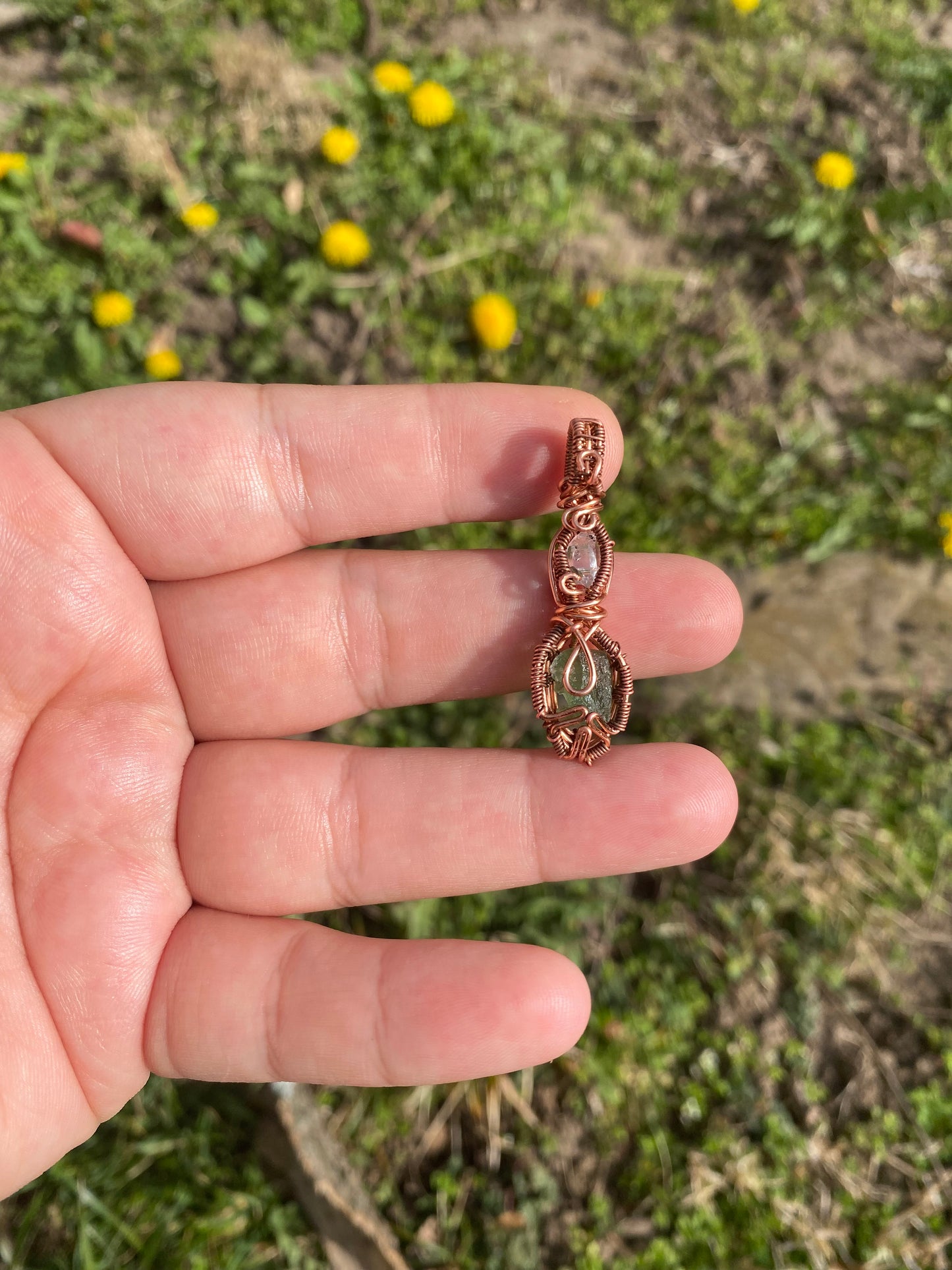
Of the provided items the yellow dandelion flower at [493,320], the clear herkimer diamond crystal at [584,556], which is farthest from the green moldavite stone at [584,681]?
the yellow dandelion flower at [493,320]

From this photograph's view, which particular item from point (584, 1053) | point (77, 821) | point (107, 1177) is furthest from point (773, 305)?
point (107, 1177)

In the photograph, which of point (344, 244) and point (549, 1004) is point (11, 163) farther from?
point (549, 1004)

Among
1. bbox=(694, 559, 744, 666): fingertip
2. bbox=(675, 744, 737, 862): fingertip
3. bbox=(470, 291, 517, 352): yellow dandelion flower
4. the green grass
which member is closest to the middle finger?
bbox=(694, 559, 744, 666): fingertip

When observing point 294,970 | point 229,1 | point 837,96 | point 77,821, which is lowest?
point 294,970

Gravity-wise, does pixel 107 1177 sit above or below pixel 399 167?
below

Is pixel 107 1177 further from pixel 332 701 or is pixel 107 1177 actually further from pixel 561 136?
pixel 561 136
